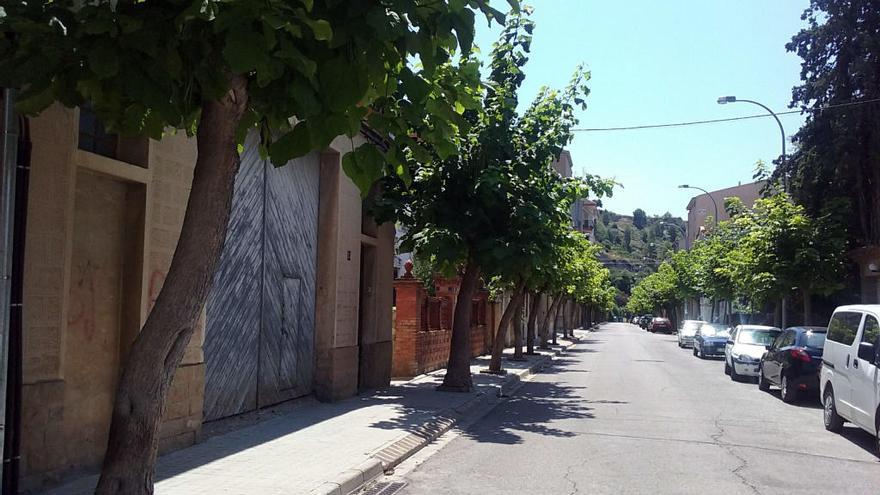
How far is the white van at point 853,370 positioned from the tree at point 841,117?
1263 cm

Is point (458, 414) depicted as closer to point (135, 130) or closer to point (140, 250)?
point (140, 250)

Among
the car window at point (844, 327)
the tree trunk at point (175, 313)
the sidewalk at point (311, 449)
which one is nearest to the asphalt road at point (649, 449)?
the sidewalk at point (311, 449)

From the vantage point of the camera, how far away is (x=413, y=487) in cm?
771

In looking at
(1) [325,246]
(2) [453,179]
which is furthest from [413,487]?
(2) [453,179]

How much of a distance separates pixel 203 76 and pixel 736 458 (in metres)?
8.01

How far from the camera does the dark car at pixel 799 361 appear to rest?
49.0 feet

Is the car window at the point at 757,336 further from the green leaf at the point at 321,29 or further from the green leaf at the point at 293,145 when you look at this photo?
the green leaf at the point at 321,29

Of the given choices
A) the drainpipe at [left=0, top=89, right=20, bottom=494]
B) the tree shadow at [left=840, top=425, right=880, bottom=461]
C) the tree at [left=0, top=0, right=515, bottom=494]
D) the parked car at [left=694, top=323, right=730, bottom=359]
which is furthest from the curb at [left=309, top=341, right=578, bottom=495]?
the parked car at [left=694, top=323, right=730, bottom=359]

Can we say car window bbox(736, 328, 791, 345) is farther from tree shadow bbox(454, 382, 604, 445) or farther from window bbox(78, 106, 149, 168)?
window bbox(78, 106, 149, 168)

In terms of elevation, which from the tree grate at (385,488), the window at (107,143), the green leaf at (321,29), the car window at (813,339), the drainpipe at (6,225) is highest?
the window at (107,143)

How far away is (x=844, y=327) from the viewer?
36.8 ft

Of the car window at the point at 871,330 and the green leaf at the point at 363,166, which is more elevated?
the green leaf at the point at 363,166

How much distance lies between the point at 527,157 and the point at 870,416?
7781mm

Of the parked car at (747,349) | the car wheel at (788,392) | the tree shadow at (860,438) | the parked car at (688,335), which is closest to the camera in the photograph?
the tree shadow at (860,438)
